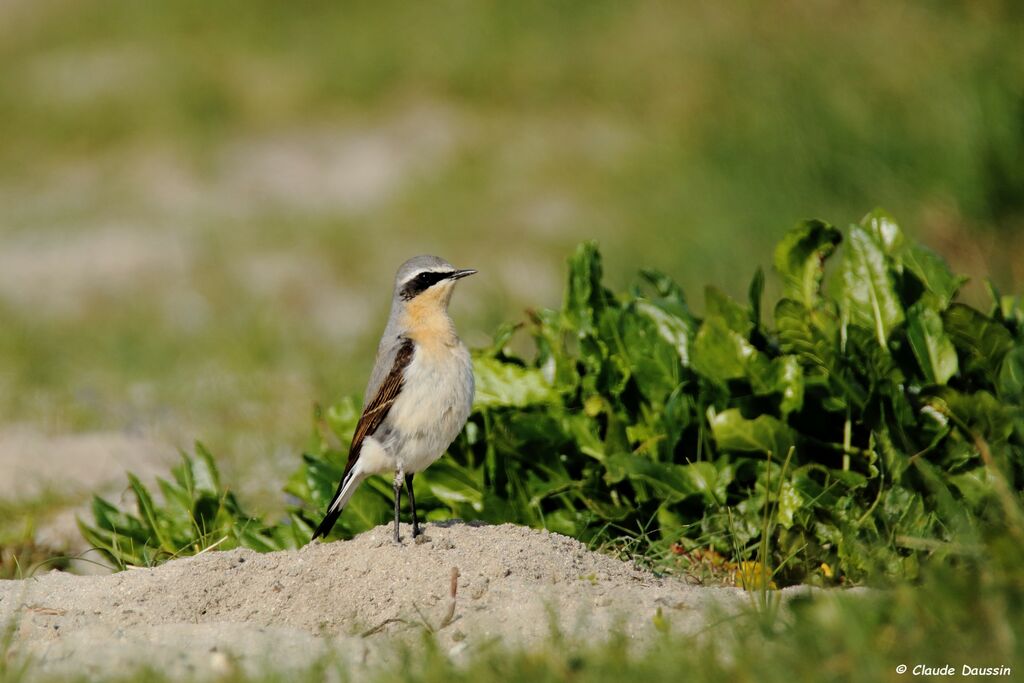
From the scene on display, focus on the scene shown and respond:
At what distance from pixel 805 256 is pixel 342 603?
2355mm

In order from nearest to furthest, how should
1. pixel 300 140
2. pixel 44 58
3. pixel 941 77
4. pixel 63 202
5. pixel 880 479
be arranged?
1. pixel 880 479
2. pixel 941 77
3. pixel 63 202
4. pixel 300 140
5. pixel 44 58

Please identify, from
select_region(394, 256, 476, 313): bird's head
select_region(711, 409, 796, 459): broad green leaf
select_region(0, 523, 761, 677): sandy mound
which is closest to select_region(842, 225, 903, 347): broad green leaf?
select_region(711, 409, 796, 459): broad green leaf

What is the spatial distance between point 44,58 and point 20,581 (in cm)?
1495

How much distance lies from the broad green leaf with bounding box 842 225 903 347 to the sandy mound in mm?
1377

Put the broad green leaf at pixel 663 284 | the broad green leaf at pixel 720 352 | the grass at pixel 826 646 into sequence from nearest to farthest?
the grass at pixel 826 646 < the broad green leaf at pixel 720 352 < the broad green leaf at pixel 663 284

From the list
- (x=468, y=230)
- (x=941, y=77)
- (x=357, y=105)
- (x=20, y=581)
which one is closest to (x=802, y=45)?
(x=941, y=77)

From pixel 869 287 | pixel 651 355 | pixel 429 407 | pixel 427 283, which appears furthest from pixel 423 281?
pixel 869 287

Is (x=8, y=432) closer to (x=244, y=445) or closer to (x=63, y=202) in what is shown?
(x=244, y=445)

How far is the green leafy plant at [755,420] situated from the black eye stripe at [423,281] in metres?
0.46

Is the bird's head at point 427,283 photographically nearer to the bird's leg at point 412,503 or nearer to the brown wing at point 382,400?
the brown wing at point 382,400

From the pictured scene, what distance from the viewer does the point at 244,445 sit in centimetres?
756

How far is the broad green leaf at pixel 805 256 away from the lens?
536 centimetres

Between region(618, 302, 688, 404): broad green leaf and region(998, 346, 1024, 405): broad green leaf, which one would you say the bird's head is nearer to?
region(618, 302, 688, 404): broad green leaf

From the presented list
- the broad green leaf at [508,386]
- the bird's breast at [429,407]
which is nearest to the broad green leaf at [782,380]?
the broad green leaf at [508,386]
